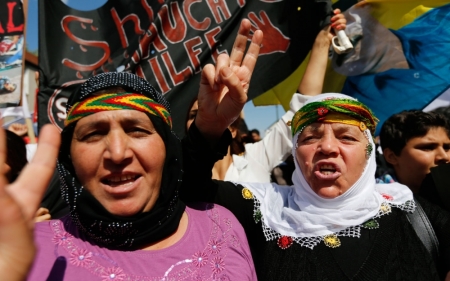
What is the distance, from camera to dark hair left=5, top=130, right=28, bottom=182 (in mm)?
2260

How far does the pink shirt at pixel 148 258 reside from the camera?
1370 mm

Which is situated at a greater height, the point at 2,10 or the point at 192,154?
the point at 2,10

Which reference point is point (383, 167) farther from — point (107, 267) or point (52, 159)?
point (52, 159)

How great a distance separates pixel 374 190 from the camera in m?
2.08

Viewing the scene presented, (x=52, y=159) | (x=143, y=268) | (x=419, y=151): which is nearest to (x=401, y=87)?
(x=419, y=151)

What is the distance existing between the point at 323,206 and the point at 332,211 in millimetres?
49

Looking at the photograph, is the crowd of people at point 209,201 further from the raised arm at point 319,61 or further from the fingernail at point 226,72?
the raised arm at point 319,61

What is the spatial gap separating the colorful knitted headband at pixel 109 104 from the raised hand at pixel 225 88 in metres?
0.30

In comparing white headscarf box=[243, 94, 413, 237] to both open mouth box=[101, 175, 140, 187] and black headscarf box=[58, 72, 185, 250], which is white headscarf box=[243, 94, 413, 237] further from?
open mouth box=[101, 175, 140, 187]

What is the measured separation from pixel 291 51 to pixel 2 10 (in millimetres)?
2229

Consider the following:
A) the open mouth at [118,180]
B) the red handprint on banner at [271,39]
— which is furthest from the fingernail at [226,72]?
the red handprint on banner at [271,39]

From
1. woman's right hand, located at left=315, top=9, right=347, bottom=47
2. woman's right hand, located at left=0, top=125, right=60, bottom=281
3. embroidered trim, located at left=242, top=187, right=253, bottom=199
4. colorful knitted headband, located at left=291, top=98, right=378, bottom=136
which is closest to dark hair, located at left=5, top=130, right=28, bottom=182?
embroidered trim, located at left=242, top=187, right=253, bottom=199

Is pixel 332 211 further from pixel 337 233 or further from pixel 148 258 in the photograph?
pixel 148 258

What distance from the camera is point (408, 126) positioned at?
2.81 meters
